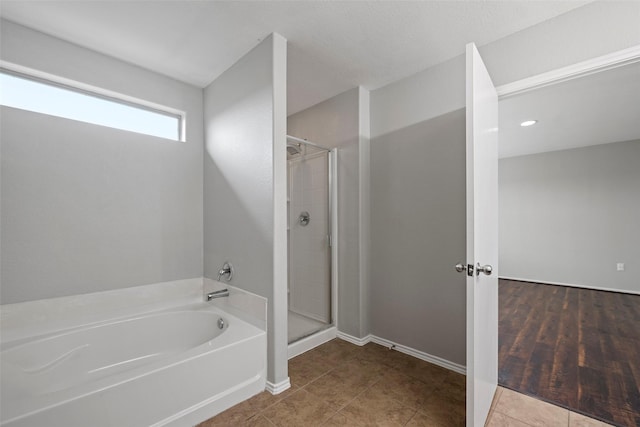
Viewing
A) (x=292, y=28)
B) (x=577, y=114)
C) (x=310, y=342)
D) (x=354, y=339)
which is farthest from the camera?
(x=577, y=114)

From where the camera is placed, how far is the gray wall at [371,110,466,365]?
218 centimetres

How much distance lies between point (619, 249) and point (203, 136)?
20.5 ft

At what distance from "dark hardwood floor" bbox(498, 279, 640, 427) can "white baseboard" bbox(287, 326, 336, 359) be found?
4.62ft

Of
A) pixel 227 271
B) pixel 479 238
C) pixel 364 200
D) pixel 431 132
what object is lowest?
pixel 227 271

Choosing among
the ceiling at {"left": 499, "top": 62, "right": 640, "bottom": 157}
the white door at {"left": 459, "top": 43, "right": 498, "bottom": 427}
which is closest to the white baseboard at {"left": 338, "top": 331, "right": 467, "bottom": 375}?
the white door at {"left": 459, "top": 43, "right": 498, "bottom": 427}

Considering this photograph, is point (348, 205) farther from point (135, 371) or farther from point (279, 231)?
point (135, 371)

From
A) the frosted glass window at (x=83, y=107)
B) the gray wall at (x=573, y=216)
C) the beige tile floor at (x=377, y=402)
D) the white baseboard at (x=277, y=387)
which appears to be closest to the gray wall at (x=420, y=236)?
the beige tile floor at (x=377, y=402)

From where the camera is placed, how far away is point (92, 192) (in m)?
2.09

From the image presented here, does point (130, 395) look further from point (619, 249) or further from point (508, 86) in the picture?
point (619, 249)

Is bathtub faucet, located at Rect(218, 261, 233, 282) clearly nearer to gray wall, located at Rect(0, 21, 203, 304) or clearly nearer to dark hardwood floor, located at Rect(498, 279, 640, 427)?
gray wall, located at Rect(0, 21, 203, 304)

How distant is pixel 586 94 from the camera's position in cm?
282

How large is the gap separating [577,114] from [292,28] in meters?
3.59

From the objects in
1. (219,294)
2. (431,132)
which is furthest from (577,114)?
(219,294)

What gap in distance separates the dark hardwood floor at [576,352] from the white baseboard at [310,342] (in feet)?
4.62
